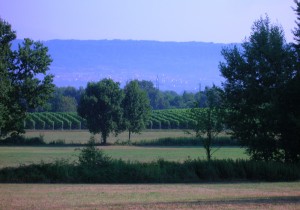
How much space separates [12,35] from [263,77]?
66.9 feet

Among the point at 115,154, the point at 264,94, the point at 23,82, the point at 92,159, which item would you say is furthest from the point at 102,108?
the point at 92,159

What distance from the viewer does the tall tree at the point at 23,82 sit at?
135ft

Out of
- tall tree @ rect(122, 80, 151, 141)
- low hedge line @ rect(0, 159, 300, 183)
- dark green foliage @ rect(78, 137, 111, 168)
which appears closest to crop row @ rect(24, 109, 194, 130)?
tall tree @ rect(122, 80, 151, 141)

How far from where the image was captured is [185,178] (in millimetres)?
30266

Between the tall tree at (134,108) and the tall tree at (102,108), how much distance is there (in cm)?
276

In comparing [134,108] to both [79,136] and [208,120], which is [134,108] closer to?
[79,136]

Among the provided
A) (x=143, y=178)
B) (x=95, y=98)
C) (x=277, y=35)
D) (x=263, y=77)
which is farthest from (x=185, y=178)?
(x=95, y=98)

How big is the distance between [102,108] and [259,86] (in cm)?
5069

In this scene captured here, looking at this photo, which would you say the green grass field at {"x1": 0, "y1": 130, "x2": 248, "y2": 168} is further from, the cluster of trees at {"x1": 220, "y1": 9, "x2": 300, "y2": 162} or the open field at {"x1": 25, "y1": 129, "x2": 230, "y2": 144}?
the cluster of trees at {"x1": 220, "y1": 9, "x2": 300, "y2": 162}

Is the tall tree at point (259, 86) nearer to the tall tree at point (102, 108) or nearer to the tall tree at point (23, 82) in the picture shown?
the tall tree at point (23, 82)

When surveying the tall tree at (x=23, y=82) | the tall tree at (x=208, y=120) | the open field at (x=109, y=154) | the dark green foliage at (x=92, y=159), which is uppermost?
the tall tree at (x=23, y=82)

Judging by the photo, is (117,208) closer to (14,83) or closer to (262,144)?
(262,144)

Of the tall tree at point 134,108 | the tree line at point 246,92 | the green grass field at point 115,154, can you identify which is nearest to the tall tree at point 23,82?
the tree line at point 246,92

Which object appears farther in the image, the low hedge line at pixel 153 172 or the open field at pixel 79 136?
the open field at pixel 79 136
